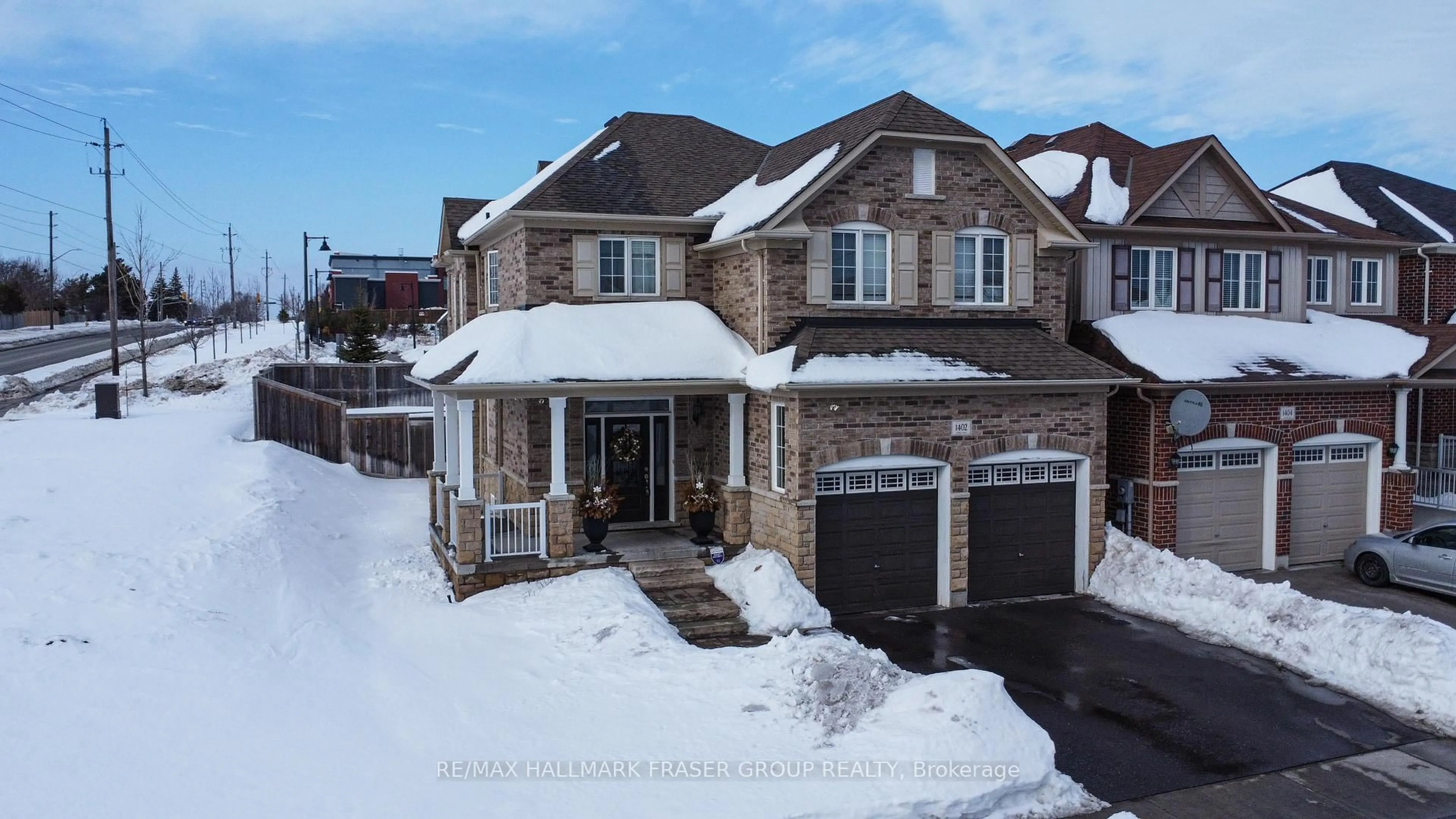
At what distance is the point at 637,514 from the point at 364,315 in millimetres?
26214

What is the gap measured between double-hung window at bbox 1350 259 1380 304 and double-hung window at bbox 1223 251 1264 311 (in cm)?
333

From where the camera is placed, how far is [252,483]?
62.6 feet

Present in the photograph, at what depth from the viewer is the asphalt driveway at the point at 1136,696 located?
33.2 feet

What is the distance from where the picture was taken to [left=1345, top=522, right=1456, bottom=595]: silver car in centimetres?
1586

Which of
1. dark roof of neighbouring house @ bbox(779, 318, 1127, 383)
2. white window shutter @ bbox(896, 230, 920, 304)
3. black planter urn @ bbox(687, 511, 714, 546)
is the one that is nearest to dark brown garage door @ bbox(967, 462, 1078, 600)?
dark roof of neighbouring house @ bbox(779, 318, 1127, 383)

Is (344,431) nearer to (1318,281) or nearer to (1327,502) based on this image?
(1327,502)

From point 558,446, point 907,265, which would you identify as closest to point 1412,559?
point 907,265

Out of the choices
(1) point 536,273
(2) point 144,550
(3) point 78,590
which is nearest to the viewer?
(3) point 78,590

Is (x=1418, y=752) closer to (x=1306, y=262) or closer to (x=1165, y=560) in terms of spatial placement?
(x=1165, y=560)

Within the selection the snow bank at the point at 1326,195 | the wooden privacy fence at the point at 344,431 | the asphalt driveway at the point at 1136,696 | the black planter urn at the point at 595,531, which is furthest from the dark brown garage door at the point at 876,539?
the snow bank at the point at 1326,195

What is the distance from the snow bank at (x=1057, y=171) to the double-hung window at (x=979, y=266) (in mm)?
3659

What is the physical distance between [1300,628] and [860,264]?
823cm

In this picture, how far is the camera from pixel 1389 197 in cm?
2430

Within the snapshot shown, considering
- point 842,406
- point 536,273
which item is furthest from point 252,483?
point 842,406
